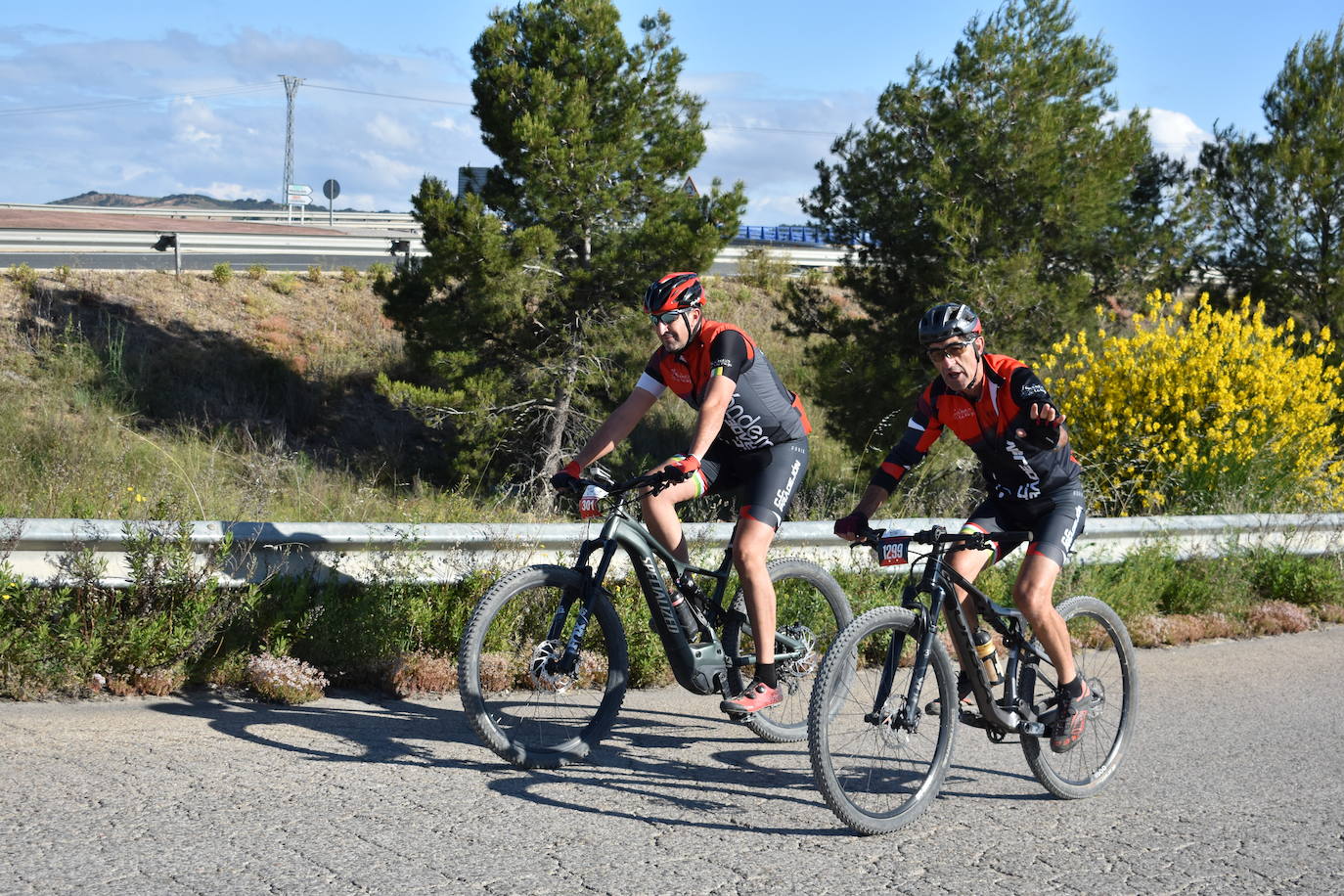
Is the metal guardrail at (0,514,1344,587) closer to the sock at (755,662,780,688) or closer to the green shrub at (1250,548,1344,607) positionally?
the sock at (755,662,780,688)

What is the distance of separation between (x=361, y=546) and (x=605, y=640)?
1544 millimetres

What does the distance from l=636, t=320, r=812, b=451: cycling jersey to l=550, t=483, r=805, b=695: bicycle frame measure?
0.58 meters

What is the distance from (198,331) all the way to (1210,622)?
59.8ft

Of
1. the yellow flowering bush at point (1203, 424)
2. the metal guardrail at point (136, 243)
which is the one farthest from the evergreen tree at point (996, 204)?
the metal guardrail at point (136, 243)

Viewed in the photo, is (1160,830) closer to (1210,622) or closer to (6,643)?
(1210,622)

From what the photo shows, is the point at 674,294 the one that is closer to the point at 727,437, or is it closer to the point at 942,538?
the point at 727,437

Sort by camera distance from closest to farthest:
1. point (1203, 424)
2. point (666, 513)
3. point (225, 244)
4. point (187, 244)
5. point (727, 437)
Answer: point (666, 513)
point (727, 437)
point (1203, 424)
point (187, 244)
point (225, 244)

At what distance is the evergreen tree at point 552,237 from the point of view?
17.2m

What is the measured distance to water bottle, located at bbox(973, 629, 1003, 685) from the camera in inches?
198

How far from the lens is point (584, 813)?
4660mm

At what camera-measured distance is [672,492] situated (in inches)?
223

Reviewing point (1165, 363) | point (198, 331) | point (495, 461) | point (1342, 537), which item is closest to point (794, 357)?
point (495, 461)

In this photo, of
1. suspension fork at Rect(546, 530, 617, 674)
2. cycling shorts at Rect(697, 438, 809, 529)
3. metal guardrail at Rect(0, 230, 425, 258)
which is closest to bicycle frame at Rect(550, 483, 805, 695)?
suspension fork at Rect(546, 530, 617, 674)

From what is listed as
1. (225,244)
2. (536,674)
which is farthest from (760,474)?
(225,244)
